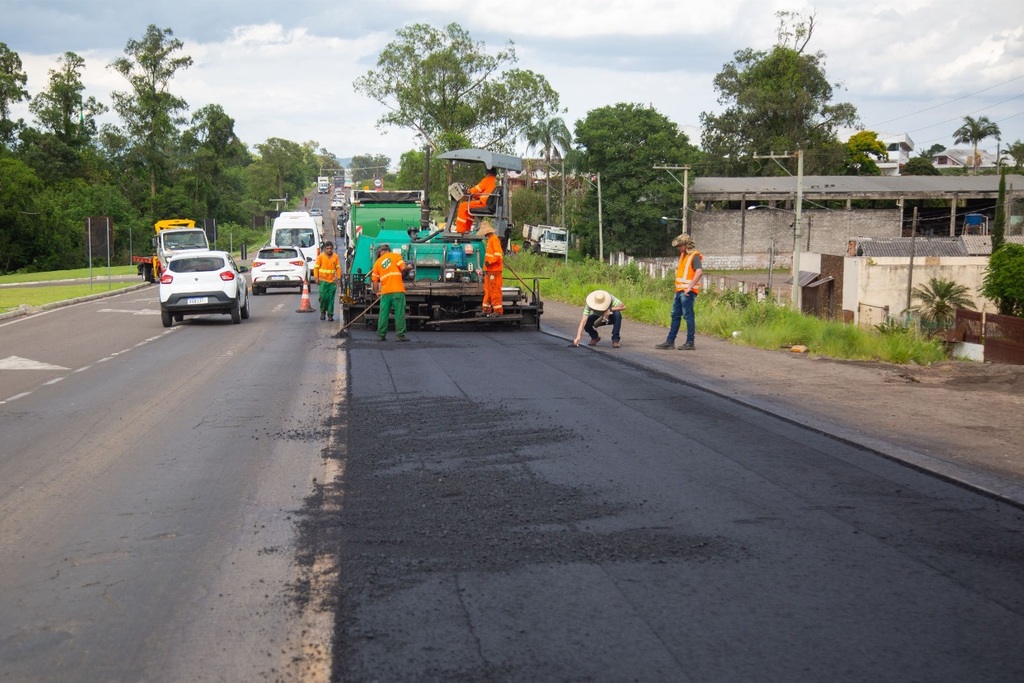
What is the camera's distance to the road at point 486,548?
15.1 ft

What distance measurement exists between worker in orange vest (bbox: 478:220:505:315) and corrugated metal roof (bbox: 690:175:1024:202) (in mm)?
57742

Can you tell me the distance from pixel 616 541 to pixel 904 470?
10.3 ft

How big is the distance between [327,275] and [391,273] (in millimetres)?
4437

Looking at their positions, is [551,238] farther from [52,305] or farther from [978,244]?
[52,305]

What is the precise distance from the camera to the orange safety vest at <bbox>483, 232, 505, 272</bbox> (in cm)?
2033

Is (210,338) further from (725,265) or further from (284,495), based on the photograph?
(725,265)

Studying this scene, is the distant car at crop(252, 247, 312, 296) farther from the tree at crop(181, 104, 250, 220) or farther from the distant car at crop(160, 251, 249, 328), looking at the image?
the tree at crop(181, 104, 250, 220)

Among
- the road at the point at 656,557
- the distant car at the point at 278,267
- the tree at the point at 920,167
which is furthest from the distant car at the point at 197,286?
the tree at the point at 920,167

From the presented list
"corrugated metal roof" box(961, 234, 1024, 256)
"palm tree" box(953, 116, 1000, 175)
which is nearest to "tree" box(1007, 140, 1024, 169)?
"palm tree" box(953, 116, 1000, 175)

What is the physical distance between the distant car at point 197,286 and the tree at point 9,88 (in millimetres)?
61696

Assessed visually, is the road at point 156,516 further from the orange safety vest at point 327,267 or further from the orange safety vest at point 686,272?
the orange safety vest at point 327,267

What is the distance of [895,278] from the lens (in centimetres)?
5122

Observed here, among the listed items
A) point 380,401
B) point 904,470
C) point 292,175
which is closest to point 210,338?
point 380,401

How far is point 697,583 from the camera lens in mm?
5496
